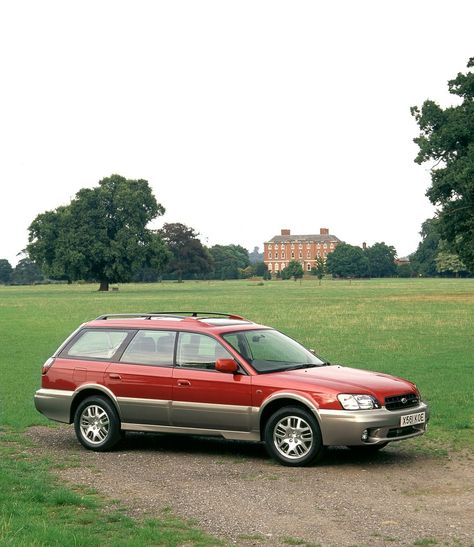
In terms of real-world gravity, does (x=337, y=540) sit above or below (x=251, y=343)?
below

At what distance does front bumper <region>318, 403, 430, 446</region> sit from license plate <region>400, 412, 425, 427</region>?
0.12 meters

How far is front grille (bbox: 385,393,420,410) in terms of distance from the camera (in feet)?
33.5

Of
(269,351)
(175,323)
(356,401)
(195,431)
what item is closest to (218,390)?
(195,431)

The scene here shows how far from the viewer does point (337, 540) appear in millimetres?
7117

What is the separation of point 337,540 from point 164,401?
4.21 meters

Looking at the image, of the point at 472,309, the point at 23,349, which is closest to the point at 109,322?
the point at 23,349

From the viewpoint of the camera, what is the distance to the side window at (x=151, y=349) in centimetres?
1125

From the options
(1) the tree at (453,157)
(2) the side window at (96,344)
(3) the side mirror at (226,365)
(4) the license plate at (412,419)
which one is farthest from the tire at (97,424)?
(1) the tree at (453,157)

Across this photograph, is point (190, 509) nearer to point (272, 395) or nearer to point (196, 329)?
point (272, 395)

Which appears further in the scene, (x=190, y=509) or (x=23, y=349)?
(x=23, y=349)

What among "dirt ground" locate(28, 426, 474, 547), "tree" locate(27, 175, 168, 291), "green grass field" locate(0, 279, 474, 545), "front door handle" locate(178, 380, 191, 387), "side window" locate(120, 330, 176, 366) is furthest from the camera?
"tree" locate(27, 175, 168, 291)

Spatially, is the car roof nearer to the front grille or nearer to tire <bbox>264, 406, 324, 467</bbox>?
tire <bbox>264, 406, 324, 467</bbox>

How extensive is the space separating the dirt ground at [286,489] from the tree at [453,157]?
4307cm

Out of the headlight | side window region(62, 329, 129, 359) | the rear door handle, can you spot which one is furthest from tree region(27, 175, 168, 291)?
the headlight
